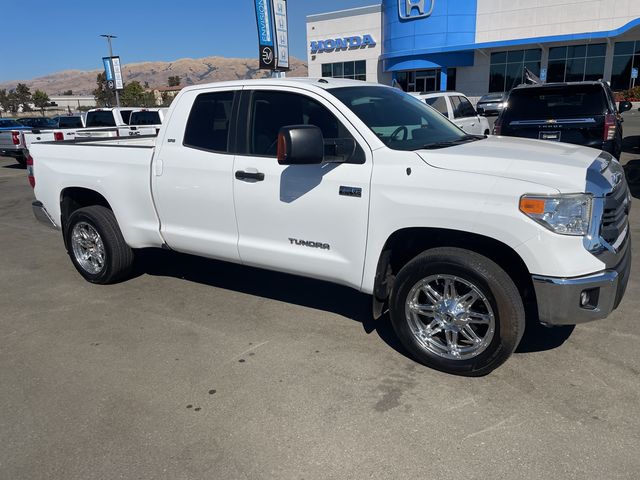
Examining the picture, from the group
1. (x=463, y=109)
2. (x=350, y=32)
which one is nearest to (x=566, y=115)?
(x=463, y=109)

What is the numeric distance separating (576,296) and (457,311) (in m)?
0.75

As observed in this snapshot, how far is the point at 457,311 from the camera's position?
11.6 feet

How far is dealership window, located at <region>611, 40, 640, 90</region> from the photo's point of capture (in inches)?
1379

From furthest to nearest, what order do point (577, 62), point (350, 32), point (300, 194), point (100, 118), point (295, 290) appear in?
point (350, 32), point (577, 62), point (100, 118), point (295, 290), point (300, 194)

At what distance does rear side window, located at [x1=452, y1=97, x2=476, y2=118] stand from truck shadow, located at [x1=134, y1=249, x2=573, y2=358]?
332 inches

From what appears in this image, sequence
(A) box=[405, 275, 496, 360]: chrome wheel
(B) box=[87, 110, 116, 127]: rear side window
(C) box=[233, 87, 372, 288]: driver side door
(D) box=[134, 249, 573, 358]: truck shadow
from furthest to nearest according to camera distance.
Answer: (B) box=[87, 110, 116, 127]: rear side window, (D) box=[134, 249, 573, 358]: truck shadow, (C) box=[233, 87, 372, 288]: driver side door, (A) box=[405, 275, 496, 360]: chrome wheel

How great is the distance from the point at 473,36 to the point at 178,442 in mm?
42171

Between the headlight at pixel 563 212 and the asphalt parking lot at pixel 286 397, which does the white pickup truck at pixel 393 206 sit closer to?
the headlight at pixel 563 212

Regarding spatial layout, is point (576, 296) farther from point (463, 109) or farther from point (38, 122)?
point (38, 122)

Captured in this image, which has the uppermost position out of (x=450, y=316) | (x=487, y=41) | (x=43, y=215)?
(x=487, y=41)

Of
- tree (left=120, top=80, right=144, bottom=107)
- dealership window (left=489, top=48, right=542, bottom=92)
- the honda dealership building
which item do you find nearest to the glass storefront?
the honda dealership building

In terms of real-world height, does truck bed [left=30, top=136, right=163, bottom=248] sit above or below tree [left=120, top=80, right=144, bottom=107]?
below

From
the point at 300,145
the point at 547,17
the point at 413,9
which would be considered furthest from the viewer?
the point at 413,9

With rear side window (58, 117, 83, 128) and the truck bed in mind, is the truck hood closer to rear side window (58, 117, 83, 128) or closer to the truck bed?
the truck bed
